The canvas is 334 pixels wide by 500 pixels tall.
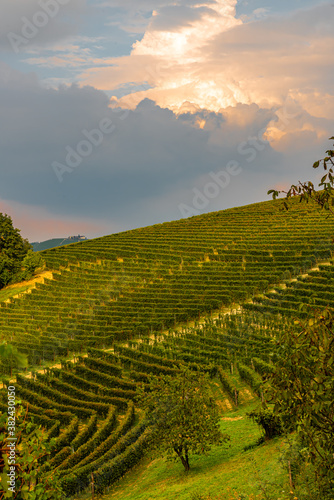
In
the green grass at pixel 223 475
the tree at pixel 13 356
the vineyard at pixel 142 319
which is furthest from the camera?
the vineyard at pixel 142 319

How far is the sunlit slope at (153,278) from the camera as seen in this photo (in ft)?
148

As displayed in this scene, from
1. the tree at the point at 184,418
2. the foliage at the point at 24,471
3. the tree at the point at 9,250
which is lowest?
the tree at the point at 184,418

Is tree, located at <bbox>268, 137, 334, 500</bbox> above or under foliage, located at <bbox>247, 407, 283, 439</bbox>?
above

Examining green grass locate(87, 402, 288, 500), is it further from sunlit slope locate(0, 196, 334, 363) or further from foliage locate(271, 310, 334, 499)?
sunlit slope locate(0, 196, 334, 363)

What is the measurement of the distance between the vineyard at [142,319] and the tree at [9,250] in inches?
168

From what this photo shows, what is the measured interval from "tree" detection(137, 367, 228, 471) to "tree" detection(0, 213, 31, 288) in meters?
50.5

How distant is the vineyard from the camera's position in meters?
26.4

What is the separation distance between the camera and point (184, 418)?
64.8ft

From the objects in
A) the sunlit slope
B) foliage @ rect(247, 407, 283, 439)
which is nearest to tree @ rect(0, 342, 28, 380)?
foliage @ rect(247, 407, 283, 439)

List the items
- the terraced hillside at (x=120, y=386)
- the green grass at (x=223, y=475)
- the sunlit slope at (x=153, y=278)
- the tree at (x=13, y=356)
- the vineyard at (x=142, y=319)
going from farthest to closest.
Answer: the sunlit slope at (x=153, y=278)
the vineyard at (x=142, y=319)
the terraced hillside at (x=120, y=386)
the green grass at (x=223, y=475)
the tree at (x=13, y=356)

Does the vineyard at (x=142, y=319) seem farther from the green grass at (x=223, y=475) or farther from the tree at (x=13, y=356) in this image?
the tree at (x=13, y=356)

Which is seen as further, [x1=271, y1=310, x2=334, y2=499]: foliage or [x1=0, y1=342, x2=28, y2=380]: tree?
[x1=271, y1=310, x2=334, y2=499]: foliage

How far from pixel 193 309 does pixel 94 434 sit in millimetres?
22156

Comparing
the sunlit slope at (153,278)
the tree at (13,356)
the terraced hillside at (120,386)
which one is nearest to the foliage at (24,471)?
the tree at (13,356)
